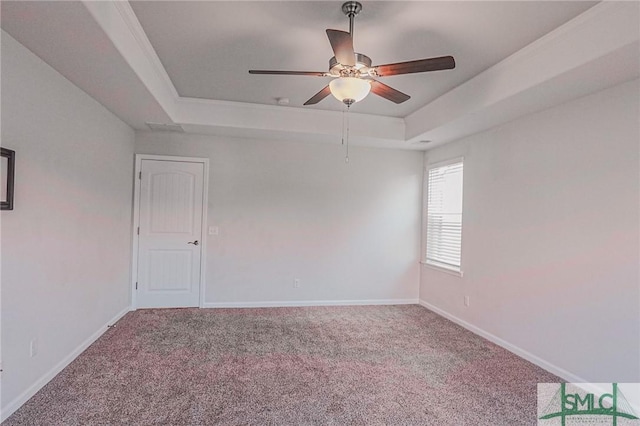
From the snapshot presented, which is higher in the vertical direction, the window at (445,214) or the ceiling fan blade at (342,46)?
the ceiling fan blade at (342,46)

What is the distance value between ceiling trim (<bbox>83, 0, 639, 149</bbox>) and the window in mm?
454

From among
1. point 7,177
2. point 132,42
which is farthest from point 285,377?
point 132,42

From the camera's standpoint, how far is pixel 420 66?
224 centimetres

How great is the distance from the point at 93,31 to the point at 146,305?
3.65 m

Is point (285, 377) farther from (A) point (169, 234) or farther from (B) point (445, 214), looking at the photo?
(B) point (445, 214)

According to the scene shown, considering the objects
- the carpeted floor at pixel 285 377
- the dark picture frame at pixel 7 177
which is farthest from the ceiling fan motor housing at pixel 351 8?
the carpeted floor at pixel 285 377

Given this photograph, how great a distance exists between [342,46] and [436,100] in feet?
7.79

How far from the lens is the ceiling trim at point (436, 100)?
2.28m

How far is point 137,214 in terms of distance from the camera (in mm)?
4758

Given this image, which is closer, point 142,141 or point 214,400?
point 214,400

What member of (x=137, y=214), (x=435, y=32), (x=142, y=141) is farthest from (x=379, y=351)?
(x=142, y=141)

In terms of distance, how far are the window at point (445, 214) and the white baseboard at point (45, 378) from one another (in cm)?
418

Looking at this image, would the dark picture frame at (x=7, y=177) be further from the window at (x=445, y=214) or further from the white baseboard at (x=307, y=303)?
the window at (x=445, y=214)

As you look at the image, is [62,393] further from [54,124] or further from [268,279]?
[268,279]
